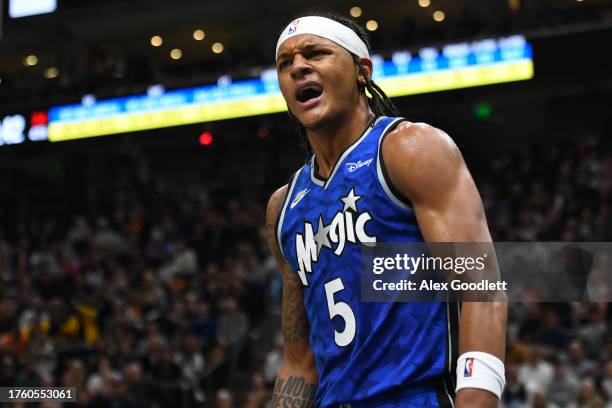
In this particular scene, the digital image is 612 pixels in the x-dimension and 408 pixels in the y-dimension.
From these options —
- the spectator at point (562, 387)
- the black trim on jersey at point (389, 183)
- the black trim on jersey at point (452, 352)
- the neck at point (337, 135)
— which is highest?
the spectator at point (562, 387)

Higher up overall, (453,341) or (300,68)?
(300,68)

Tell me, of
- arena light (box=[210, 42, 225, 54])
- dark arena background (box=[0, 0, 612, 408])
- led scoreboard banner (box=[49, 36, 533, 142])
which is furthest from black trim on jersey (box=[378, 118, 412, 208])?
arena light (box=[210, 42, 225, 54])

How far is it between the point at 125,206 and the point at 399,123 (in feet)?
57.2

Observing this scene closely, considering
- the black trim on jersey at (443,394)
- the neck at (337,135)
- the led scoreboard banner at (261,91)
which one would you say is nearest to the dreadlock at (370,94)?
the neck at (337,135)

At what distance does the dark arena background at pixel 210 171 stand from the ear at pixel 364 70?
6.40 metres

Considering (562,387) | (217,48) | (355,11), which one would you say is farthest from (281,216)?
(217,48)

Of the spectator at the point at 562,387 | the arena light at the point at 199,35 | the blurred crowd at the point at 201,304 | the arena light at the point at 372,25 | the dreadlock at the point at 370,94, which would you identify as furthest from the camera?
the arena light at the point at 199,35

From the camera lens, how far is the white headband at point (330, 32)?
354 centimetres

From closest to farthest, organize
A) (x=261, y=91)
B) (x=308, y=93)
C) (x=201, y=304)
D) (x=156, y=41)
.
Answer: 1. (x=308, y=93)
2. (x=201, y=304)
3. (x=261, y=91)
4. (x=156, y=41)

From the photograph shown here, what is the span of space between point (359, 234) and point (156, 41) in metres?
22.5

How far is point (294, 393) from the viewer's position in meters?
3.69

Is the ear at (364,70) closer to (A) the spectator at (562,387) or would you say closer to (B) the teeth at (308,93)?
(B) the teeth at (308,93)

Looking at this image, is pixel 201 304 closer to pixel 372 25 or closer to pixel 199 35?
pixel 372 25

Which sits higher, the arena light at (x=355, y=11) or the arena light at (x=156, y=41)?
the arena light at (x=156, y=41)
